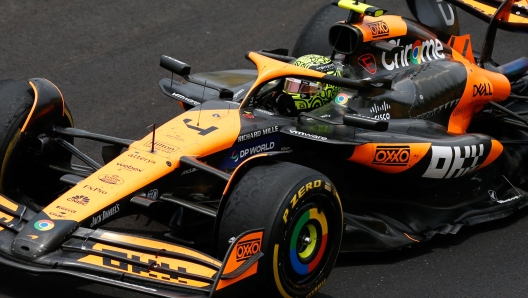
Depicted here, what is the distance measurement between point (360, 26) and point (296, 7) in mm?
4836

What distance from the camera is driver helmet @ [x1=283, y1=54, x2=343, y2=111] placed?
6812mm

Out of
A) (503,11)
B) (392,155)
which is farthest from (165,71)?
(392,155)

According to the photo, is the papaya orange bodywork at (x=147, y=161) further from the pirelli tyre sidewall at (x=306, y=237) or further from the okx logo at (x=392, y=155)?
the okx logo at (x=392, y=155)

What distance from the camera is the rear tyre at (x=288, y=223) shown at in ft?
17.5

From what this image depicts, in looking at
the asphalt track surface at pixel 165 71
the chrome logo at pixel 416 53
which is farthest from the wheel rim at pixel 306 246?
the chrome logo at pixel 416 53

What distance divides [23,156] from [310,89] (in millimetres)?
2101

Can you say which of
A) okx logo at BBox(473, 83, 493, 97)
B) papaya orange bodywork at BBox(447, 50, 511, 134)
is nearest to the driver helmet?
papaya orange bodywork at BBox(447, 50, 511, 134)

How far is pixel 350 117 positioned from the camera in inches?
242

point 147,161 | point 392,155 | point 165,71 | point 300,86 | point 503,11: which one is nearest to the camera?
point 147,161

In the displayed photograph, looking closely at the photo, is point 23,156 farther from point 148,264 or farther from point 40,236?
point 148,264

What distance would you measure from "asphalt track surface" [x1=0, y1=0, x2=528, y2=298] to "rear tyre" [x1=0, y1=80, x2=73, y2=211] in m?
0.64

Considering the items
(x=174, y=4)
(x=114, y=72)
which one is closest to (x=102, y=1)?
(x=174, y=4)

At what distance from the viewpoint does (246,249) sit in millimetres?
5223

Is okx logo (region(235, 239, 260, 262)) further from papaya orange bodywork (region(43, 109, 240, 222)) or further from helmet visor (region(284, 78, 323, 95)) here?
helmet visor (region(284, 78, 323, 95))
